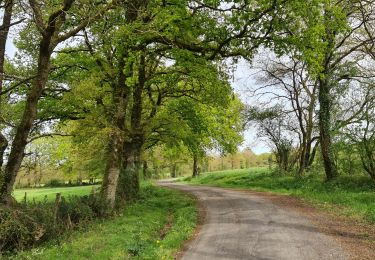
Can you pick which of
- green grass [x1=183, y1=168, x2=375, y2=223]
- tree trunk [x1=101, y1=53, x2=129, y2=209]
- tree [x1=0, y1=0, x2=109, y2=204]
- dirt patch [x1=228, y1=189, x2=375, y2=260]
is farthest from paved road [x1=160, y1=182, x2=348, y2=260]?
tree [x1=0, y1=0, x2=109, y2=204]

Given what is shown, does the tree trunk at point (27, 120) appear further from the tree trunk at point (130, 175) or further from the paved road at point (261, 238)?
the tree trunk at point (130, 175)

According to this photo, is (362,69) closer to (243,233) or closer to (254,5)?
(254,5)

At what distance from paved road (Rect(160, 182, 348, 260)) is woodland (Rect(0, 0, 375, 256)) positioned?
5.16 m

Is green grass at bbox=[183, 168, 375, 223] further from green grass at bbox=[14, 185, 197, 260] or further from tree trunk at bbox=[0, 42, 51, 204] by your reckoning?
tree trunk at bbox=[0, 42, 51, 204]

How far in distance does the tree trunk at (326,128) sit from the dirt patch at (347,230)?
25.1 feet

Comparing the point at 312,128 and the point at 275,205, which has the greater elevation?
the point at 312,128

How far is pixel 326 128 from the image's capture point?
25375mm

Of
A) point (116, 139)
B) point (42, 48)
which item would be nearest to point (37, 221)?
point (42, 48)

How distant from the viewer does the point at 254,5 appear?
16.8m

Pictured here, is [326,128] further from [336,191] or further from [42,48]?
[42,48]

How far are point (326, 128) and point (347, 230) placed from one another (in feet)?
44.5

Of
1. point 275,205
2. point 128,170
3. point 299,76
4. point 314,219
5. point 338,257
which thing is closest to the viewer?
point 338,257

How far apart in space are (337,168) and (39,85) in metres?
18.6

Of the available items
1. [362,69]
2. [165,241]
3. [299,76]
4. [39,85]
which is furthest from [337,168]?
[39,85]
